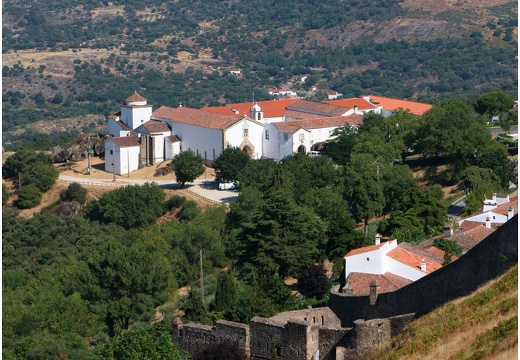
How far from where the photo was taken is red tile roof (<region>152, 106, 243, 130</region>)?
62.2m

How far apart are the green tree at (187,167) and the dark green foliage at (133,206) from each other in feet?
5.51

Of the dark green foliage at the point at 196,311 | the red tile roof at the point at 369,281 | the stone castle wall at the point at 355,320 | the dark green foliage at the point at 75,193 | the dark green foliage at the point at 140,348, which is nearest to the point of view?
the stone castle wall at the point at 355,320

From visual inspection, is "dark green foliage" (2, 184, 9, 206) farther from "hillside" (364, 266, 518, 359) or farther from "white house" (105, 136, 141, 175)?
"hillside" (364, 266, 518, 359)

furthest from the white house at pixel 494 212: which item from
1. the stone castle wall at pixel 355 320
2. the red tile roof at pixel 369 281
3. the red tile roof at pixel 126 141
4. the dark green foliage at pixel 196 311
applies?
the red tile roof at pixel 126 141

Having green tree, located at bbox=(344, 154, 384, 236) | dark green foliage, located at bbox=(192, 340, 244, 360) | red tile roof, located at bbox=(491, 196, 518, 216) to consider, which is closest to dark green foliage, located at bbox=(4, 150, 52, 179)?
green tree, located at bbox=(344, 154, 384, 236)

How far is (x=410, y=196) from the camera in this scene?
44562 millimetres

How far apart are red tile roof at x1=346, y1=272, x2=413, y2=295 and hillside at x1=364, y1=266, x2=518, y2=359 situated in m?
6.39

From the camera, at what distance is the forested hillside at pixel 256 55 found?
456 feet

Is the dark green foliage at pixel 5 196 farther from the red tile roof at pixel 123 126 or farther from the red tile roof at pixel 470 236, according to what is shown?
the red tile roof at pixel 470 236

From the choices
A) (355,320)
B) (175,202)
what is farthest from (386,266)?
(175,202)

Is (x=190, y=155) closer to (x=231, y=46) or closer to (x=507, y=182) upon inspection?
(x=507, y=182)

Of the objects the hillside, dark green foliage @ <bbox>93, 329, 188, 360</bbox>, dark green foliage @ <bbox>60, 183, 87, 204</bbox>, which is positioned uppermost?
the hillside

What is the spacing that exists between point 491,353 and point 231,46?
14828 cm

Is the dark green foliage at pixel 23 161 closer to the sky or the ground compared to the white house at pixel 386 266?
closer to the ground
